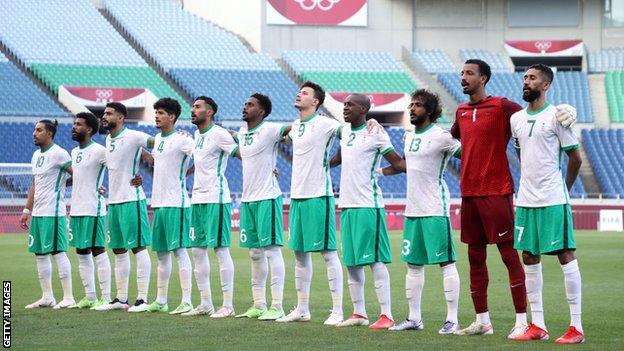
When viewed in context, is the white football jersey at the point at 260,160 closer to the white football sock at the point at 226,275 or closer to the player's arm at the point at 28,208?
the white football sock at the point at 226,275

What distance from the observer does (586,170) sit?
151 feet

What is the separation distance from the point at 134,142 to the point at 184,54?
34.8 m

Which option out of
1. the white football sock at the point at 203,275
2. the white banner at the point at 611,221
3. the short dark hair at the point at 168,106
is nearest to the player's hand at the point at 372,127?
the white football sock at the point at 203,275

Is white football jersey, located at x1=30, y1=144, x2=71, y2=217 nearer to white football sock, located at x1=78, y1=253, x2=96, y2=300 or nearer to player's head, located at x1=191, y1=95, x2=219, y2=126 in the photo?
white football sock, located at x1=78, y1=253, x2=96, y2=300

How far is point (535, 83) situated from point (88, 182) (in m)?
6.12

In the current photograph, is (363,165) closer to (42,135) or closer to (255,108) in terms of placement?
(255,108)

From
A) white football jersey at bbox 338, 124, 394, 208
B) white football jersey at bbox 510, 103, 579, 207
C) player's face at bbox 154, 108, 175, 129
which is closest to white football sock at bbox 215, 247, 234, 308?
player's face at bbox 154, 108, 175, 129

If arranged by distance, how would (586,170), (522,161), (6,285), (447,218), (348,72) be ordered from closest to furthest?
(6,285) → (522,161) → (447,218) → (586,170) → (348,72)

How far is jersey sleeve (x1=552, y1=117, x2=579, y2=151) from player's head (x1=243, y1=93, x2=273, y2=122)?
3647mm

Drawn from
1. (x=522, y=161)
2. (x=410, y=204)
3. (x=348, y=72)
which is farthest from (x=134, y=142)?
(x=348, y=72)

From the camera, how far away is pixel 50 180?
48.1ft

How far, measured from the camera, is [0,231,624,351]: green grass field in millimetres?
10039

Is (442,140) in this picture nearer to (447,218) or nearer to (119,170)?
(447,218)

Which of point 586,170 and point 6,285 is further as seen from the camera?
point 586,170
